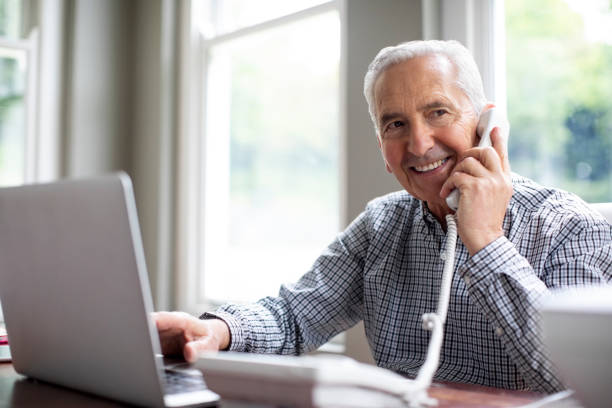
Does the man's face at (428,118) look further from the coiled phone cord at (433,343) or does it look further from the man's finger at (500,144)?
the coiled phone cord at (433,343)

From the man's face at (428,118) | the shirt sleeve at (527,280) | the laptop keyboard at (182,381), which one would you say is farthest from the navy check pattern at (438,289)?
the laptop keyboard at (182,381)

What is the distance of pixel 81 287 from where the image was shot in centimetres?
75

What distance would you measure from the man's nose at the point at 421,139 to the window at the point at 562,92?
2.61 feet

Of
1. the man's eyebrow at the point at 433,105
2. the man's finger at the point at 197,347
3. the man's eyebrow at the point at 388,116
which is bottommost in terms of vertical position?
the man's finger at the point at 197,347

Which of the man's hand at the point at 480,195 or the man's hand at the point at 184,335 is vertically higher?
the man's hand at the point at 480,195

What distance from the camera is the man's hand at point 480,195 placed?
1.09 meters

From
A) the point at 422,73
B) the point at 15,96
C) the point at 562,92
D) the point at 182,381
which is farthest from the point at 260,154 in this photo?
the point at 182,381

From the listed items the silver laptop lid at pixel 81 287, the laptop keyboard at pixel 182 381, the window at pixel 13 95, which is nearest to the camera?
the silver laptop lid at pixel 81 287

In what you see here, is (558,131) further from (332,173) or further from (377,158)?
(332,173)

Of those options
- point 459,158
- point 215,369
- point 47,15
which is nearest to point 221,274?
point 47,15

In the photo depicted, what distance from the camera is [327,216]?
2.89 metres

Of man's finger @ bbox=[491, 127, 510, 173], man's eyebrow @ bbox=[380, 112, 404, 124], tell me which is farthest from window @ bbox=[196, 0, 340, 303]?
man's finger @ bbox=[491, 127, 510, 173]

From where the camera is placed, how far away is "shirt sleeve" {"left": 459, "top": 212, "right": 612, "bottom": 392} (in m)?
0.99

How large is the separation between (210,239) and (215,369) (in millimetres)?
2538
